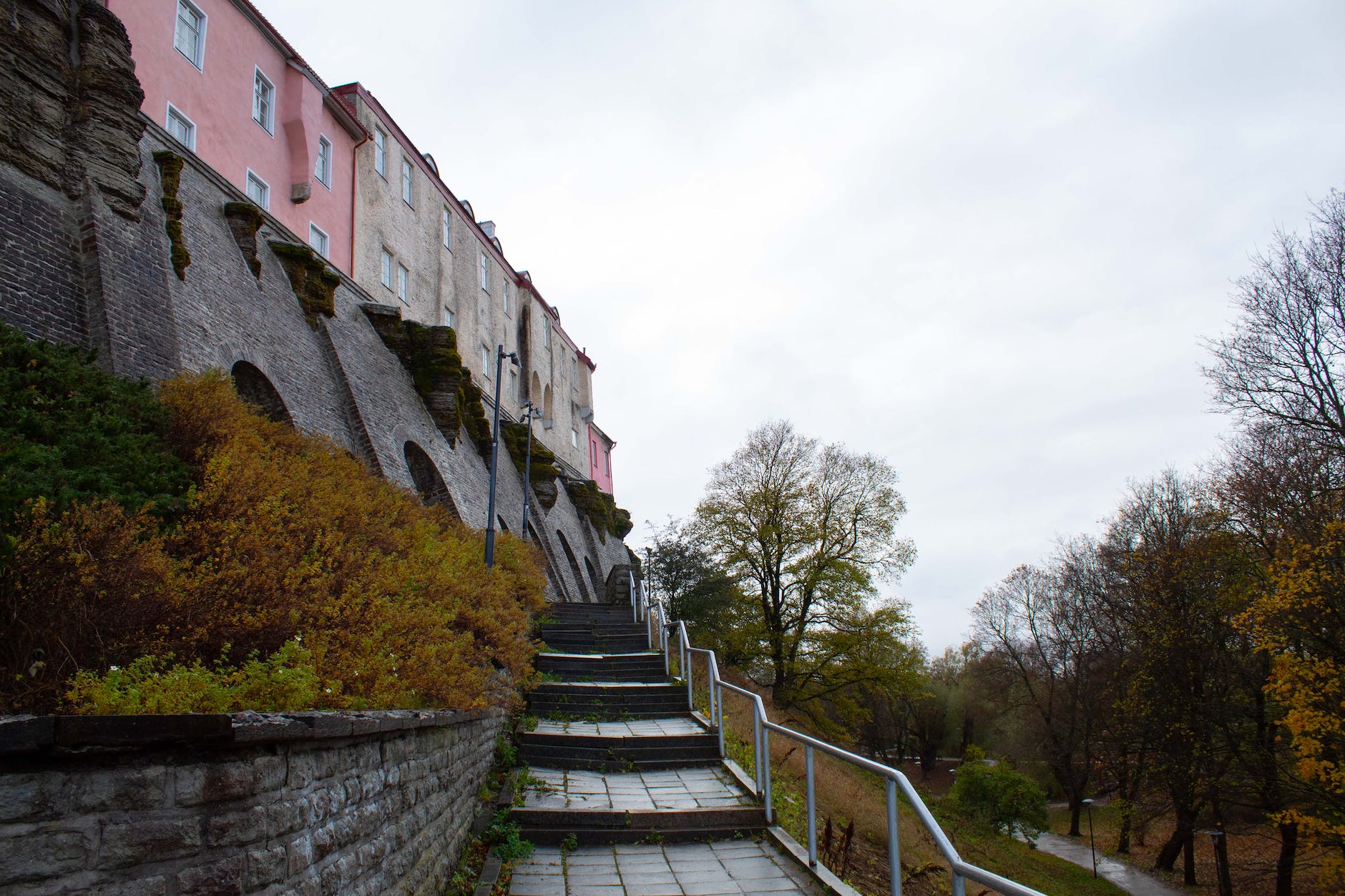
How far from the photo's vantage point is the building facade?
841 inches

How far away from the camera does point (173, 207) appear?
11.6 meters

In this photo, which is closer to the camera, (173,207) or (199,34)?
(173,207)

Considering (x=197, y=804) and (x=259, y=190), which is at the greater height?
(x=259, y=190)

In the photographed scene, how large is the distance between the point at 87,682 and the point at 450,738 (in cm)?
291

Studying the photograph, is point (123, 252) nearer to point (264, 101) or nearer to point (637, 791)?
point (637, 791)

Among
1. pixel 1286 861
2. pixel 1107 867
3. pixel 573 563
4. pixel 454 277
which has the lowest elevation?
pixel 1107 867

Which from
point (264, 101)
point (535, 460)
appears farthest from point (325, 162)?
point (535, 460)

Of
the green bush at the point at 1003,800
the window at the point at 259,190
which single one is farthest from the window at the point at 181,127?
the green bush at the point at 1003,800

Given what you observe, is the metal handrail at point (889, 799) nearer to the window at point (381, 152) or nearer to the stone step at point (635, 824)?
the stone step at point (635, 824)

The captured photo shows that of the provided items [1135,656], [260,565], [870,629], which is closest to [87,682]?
[260,565]

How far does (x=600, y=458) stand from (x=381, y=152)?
80.8ft

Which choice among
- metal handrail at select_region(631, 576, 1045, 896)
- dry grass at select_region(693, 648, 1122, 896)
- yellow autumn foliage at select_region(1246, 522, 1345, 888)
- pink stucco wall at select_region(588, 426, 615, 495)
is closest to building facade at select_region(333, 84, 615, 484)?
pink stucco wall at select_region(588, 426, 615, 495)

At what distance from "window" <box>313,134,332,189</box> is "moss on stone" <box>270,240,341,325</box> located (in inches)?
157

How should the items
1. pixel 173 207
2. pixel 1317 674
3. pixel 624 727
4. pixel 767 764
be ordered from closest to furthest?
pixel 767 764
pixel 624 727
pixel 173 207
pixel 1317 674
